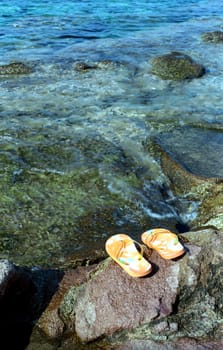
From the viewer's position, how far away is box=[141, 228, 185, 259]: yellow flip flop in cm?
429

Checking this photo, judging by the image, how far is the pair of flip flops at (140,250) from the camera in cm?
415

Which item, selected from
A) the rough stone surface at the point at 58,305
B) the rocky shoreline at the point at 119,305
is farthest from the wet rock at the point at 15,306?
the rough stone surface at the point at 58,305

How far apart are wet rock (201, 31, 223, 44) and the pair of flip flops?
48.1 feet

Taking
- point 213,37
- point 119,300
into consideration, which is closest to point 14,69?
point 213,37

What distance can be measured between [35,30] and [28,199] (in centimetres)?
1394

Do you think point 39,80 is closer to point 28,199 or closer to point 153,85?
point 153,85

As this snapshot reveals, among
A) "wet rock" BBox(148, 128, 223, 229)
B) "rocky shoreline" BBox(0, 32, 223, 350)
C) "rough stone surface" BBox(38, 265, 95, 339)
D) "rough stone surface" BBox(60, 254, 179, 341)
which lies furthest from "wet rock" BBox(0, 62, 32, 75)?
"rough stone surface" BBox(60, 254, 179, 341)

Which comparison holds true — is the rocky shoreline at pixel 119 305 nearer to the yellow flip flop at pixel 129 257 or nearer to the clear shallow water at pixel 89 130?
the yellow flip flop at pixel 129 257

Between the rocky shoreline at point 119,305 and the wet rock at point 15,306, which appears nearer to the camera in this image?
the rocky shoreline at point 119,305

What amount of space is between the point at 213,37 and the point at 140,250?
605 inches

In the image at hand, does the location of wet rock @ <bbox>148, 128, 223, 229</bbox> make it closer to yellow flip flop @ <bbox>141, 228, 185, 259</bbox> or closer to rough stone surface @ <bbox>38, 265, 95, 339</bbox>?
yellow flip flop @ <bbox>141, 228, 185, 259</bbox>

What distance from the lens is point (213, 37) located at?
17.9 m

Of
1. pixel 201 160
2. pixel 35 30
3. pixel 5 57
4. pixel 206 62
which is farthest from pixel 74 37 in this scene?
pixel 201 160

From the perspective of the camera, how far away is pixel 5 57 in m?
14.6
